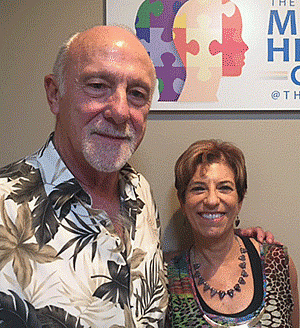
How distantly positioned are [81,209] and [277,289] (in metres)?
0.86

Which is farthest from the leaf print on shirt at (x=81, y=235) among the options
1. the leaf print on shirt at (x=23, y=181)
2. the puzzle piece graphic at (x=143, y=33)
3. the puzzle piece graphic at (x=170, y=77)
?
the puzzle piece graphic at (x=143, y=33)

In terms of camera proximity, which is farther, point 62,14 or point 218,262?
point 62,14

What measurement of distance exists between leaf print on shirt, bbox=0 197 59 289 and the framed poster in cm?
94

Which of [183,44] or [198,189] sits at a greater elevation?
[183,44]

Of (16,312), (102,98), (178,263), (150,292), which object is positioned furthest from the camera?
(178,263)

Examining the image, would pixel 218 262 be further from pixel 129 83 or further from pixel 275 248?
pixel 129 83

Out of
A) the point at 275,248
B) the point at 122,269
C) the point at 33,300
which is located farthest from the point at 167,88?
the point at 33,300

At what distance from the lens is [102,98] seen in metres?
1.25

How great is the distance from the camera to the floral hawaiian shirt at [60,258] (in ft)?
3.78

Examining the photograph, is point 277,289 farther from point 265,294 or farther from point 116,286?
point 116,286

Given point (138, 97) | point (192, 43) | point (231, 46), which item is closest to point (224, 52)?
point (231, 46)

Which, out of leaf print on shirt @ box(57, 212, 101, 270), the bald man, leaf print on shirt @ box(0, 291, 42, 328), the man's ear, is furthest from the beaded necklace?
the man's ear

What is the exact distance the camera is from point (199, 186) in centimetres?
173

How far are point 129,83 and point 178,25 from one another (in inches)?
31.0
